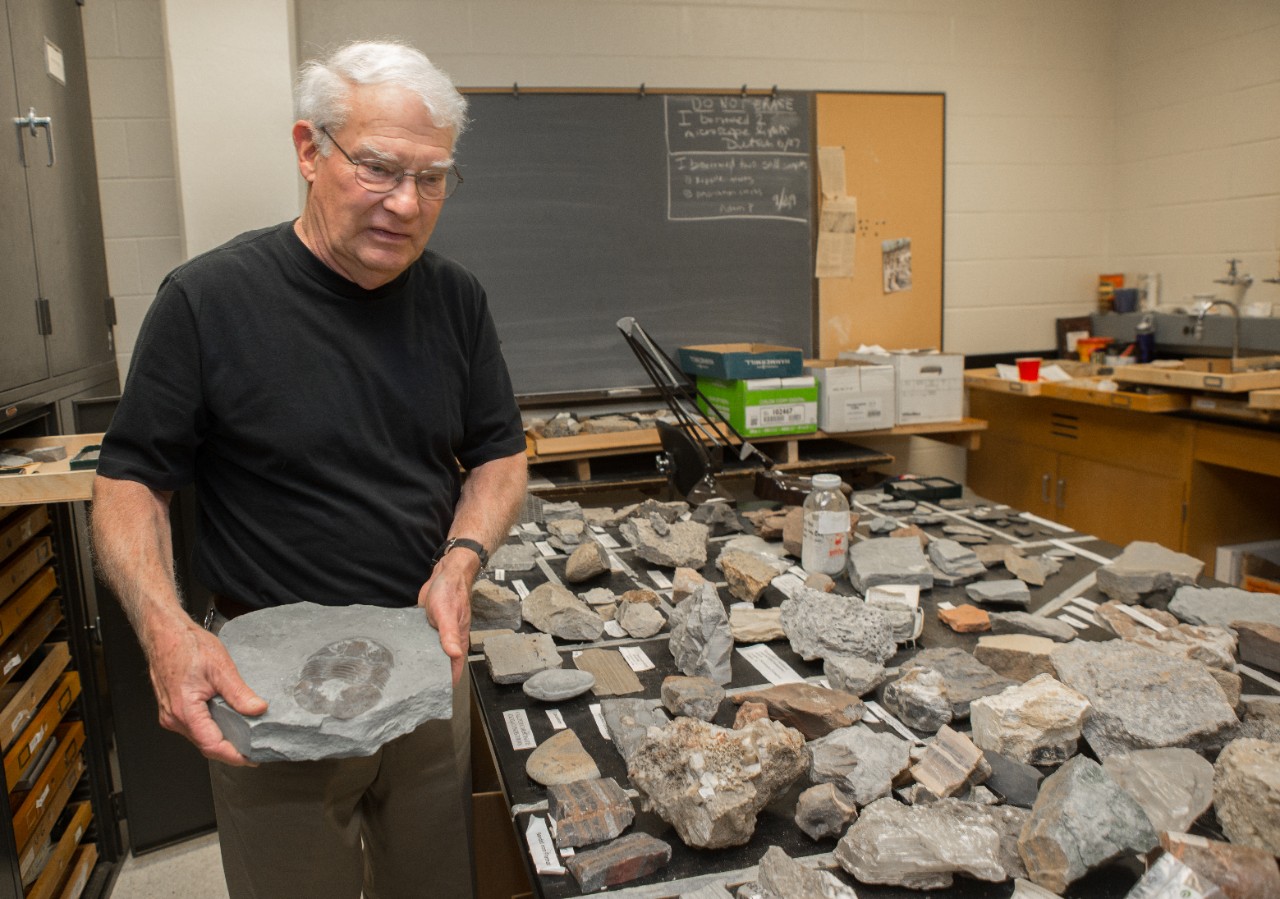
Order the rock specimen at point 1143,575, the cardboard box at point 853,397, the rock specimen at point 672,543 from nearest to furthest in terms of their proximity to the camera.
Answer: the rock specimen at point 1143,575
the rock specimen at point 672,543
the cardboard box at point 853,397

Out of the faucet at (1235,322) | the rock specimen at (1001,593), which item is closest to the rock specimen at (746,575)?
the rock specimen at (1001,593)

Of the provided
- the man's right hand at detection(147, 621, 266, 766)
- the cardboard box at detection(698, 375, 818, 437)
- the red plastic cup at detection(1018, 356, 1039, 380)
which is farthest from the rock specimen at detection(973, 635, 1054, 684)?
the red plastic cup at detection(1018, 356, 1039, 380)

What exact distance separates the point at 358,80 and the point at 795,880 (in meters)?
1.16

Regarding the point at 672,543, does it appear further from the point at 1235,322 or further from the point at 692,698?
the point at 1235,322

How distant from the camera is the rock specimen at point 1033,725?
126cm

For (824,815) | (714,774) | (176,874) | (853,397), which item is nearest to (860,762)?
(824,815)

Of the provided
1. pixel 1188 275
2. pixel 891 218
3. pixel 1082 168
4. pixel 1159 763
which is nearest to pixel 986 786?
pixel 1159 763

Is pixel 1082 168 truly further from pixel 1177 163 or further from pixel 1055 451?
pixel 1055 451

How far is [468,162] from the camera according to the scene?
380 cm

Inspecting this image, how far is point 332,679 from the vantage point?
1127mm

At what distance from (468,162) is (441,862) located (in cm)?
301

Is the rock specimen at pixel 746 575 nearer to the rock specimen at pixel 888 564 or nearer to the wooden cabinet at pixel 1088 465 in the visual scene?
the rock specimen at pixel 888 564

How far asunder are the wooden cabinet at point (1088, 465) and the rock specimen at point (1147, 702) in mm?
2430

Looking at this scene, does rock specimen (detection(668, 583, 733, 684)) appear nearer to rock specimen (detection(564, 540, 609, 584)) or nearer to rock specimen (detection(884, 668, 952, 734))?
rock specimen (detection(884, 668, 952, 734))
